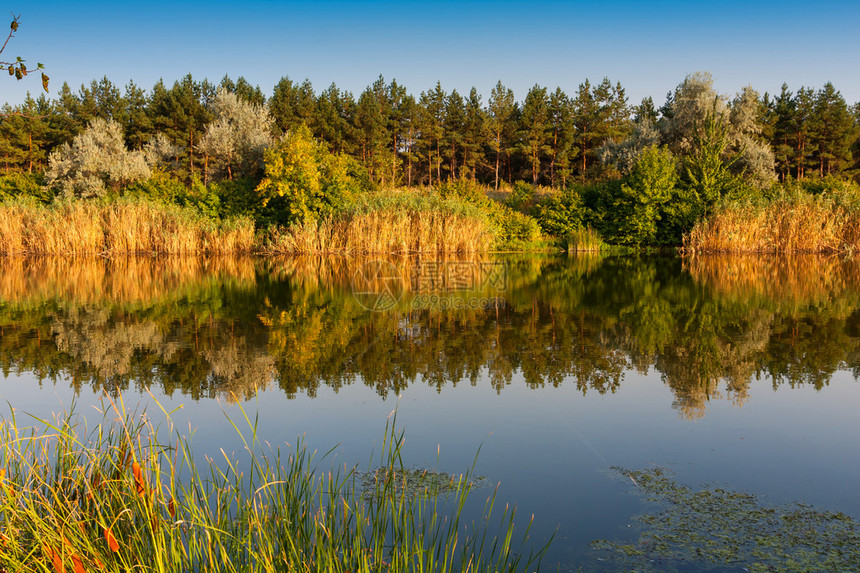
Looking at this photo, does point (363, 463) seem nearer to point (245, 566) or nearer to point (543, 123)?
point (245, 566)

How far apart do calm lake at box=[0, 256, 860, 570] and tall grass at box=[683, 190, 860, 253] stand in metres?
16.3

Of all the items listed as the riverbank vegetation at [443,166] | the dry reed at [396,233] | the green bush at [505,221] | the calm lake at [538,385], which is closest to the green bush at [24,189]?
the riverbank vegetation at [443,166]

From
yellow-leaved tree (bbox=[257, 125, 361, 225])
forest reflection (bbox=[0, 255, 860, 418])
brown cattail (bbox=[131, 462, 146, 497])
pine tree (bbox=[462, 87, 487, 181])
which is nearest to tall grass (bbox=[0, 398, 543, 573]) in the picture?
brown cattail (bbox=[131, 462, 146, 497])

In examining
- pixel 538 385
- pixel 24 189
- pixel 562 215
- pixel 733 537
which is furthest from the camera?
pixel 24 189

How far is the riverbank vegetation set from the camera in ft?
107

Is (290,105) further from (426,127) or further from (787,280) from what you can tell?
(787,280)

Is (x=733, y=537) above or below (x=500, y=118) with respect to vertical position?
below

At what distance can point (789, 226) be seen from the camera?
102 ft

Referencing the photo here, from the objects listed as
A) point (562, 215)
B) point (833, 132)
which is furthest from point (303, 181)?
point (833, 132)

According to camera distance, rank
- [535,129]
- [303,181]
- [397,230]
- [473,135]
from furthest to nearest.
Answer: [473,135] → [535,129] → [303,181] → [397,230]

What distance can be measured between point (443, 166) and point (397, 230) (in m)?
36.5

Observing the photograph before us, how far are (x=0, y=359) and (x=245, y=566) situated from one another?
816cm

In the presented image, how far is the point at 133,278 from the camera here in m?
19.7

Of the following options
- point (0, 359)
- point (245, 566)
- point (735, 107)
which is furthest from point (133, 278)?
point (735, 107)
